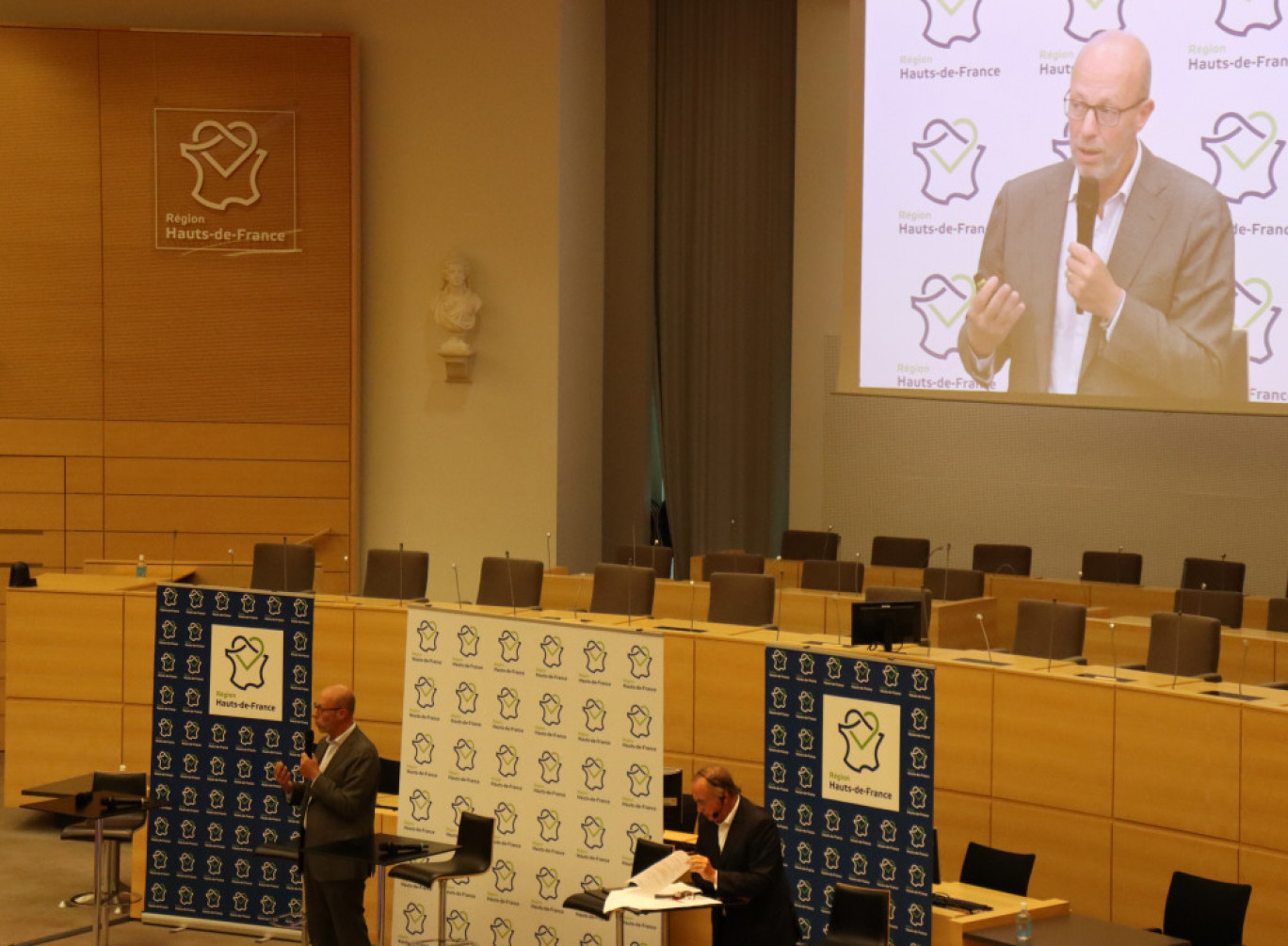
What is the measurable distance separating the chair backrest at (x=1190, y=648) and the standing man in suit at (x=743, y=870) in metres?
2.70

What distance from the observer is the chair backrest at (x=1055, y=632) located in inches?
341

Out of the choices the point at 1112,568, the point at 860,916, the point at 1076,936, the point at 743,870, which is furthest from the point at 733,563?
the point at 1076,936

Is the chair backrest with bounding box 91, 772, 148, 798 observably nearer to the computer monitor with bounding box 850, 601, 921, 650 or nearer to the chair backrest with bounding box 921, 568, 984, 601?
the computer monitor with bounding box 850, 601, 921, 650

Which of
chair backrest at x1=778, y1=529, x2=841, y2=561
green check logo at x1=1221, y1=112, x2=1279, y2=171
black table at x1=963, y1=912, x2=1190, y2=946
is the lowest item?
black table at x1=963, y1=912, x2=1190, y2=946

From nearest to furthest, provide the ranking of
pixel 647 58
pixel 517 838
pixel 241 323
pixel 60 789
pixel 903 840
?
pixel 903 840 < pixel 517 838 < pixel 60 789 < pixel 241 323 < pixel 647 58

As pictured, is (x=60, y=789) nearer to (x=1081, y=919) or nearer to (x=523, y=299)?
(x=1081, y=919)

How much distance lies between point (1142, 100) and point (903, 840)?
592 cm

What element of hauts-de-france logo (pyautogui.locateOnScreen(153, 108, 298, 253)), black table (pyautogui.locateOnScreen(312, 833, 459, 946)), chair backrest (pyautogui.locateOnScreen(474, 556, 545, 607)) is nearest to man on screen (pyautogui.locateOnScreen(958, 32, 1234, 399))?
chair backrest (pyautogui.locateOnScreen(474, 556, 545, 607))

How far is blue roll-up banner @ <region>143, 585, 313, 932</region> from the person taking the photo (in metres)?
7.72

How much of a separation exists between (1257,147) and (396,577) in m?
5.77

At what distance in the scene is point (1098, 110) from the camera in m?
10.5

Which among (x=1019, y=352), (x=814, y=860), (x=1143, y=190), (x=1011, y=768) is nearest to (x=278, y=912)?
(x=814, y=860)

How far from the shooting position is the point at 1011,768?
755 cm

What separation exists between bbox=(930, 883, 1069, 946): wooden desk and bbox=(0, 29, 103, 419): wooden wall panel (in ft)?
27.6
